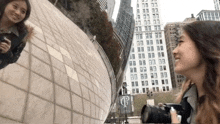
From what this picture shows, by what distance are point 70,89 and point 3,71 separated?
178mm

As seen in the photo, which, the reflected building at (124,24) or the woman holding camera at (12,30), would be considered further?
the reflected building at (124,24)

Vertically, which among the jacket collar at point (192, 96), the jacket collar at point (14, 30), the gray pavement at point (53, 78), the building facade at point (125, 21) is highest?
the building facade at point (125, 21)

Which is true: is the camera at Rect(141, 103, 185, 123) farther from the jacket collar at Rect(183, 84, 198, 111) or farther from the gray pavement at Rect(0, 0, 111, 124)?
the gray pavement at Rect(0, 0, 111, 124)

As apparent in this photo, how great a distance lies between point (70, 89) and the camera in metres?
0.57

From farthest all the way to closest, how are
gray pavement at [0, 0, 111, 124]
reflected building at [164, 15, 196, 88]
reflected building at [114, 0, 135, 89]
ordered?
reflected building at [114, 0, 135, 89], reflected building at [164, 15, 196, 88], gray pavement at [0, 0, 111, 124]

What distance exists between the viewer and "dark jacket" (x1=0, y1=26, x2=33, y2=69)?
484 millimetres

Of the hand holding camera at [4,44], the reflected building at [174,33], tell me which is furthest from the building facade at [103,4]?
the hand holding camera at [4,44]

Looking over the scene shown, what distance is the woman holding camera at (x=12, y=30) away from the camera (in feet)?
1.60

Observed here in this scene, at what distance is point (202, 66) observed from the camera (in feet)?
1.92

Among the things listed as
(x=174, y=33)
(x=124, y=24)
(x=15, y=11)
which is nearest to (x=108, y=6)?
(x=124, y=24)

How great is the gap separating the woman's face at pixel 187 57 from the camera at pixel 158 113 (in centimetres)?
13

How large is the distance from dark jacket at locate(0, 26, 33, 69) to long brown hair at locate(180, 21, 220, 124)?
46 cm

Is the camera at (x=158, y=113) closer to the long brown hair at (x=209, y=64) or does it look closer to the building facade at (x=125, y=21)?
the long brown hair at (x=209, y=64)

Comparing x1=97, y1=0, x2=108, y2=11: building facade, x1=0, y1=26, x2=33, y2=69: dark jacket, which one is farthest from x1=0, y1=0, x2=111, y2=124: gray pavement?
x1=97, y1=0, x2=108, y2=11: building facade
